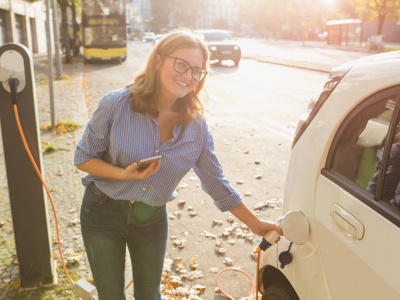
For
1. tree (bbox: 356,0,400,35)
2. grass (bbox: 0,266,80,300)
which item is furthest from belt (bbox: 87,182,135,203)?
tree (bbox: 356,0,400,35)

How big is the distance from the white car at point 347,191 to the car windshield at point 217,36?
23844mm

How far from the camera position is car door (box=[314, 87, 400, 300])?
1567mm

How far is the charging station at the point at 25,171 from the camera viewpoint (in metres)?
3.18

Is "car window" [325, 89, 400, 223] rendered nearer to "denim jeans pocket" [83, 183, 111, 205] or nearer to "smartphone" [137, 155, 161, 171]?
"smartphone" [137, 155, 161, 171]

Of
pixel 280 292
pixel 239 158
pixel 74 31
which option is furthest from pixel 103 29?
pixel 280 292

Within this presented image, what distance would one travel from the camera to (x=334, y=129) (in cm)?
204

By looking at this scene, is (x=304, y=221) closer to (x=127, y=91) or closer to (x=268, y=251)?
(x=268, y=251)

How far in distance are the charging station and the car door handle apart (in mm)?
2269

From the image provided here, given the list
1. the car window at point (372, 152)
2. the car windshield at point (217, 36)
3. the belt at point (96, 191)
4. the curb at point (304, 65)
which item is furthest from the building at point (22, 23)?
the car window at point (372, 152)

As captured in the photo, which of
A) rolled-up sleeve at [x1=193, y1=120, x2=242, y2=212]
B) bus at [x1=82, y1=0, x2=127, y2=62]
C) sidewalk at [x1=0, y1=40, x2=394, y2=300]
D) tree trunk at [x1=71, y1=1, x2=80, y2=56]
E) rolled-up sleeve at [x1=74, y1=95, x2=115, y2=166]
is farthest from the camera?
tree trunk at [x1=71, y1=1, x2=80, y2=56]

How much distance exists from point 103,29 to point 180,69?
27.5 meters

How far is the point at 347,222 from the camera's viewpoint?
176 centimetres

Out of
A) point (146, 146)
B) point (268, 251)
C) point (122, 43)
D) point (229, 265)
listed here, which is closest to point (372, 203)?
point (268, 251)

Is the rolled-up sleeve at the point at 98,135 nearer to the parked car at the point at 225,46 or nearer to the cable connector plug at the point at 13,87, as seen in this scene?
the cable connector plug at the point at 13,87
